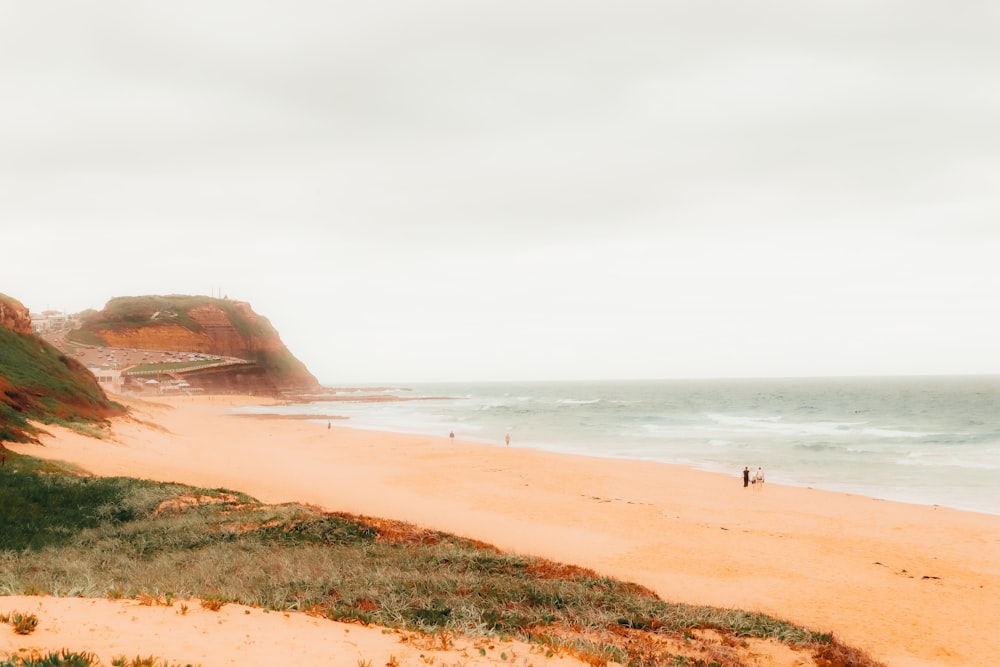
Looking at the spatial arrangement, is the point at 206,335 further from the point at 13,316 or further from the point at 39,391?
the point at 39,391

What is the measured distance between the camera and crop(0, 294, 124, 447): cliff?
26.0 meters

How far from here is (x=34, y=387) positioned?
3322 centimetres

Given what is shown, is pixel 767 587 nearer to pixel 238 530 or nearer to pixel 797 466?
pixel 238 530

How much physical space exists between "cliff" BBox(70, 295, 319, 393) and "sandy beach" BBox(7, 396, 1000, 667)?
335 ft

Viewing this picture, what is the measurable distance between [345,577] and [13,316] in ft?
137

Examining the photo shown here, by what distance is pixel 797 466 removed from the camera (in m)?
40.9

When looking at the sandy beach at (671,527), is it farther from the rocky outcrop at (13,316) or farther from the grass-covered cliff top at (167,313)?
the grass-covered cliff top at (167,313)

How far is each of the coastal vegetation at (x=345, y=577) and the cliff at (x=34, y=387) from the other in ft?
31.5

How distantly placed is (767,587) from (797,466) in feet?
94.1

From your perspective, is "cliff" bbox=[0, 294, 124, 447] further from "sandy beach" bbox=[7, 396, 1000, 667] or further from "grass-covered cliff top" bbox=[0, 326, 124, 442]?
"sandy beach" bbox=[7, 396, 1000, 667]

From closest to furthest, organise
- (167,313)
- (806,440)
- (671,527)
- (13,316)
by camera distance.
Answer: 1. (671,527)
2. (13,316)
3. (806,440)
4. (167,313)

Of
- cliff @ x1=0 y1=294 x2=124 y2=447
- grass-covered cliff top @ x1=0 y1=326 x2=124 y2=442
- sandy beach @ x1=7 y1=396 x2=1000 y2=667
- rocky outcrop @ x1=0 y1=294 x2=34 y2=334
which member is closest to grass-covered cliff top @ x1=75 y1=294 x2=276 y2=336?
rocky outcrop @ x1=0 y1=294 x2=34 y2=334

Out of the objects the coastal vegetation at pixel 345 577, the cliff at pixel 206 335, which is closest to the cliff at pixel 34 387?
the coastal vegetation at pixel 345 577

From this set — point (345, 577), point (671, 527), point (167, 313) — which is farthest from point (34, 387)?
point (167, 313)
